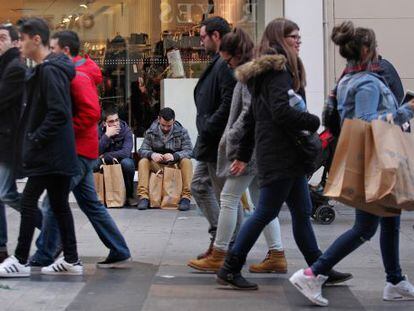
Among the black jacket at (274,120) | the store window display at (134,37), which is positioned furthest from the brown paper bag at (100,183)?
the black jacket at (274,120)

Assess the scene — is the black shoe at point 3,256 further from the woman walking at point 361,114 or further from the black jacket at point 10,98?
the woman walking at point 361,114

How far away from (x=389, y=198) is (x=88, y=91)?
8.37 feet

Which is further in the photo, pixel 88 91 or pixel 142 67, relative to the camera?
pixel 142 67

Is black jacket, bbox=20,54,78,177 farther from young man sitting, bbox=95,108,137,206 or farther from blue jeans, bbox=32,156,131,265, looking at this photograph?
young man sitting, bbox=95,108,137,206

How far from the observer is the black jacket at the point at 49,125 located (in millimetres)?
5887

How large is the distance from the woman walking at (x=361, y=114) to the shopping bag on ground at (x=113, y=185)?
4.86 metres

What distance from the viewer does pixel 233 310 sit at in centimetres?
546

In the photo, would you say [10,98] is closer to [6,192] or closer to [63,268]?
[6,192]

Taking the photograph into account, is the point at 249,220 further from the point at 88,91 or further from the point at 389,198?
the point at 88,91

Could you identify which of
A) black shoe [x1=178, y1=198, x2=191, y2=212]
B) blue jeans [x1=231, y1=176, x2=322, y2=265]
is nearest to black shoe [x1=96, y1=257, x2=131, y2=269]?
blue jeans [x1=231, y1=176, x2=322, y2=265]

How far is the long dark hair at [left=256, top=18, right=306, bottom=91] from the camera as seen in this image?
576cm

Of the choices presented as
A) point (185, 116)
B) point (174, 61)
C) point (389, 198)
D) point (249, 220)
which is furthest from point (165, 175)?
point (389, 198)

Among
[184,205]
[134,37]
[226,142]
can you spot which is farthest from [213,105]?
[134,37]

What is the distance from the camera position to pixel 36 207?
6.10 metres
